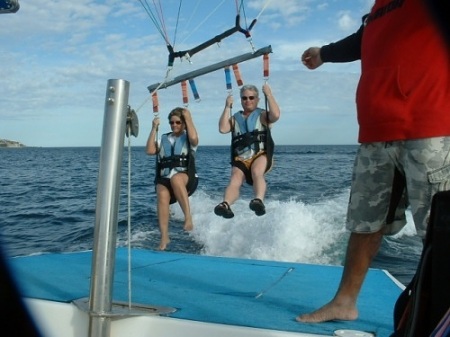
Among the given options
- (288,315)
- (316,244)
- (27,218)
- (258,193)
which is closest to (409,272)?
(316,244)

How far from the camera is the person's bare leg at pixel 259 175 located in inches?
212

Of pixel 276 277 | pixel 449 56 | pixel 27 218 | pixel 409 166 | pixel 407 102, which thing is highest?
pixel 449 56

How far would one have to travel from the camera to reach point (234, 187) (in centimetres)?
552

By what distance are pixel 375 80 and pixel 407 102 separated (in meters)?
0.20

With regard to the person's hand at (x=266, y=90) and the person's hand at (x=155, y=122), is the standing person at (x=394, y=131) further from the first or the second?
the person's hand at (x=155, y=122)

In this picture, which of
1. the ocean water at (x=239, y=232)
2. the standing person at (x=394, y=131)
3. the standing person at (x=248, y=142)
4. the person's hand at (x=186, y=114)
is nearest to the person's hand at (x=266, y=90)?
the standing person at (x=248, y=142)

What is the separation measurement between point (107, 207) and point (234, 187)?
3.34m

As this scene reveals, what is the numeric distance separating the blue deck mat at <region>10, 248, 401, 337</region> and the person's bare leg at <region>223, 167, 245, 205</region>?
886mm

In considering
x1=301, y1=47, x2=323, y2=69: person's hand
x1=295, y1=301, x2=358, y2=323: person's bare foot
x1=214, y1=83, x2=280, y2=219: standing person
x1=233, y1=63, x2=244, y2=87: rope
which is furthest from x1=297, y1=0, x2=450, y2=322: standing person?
x1=214, y1=83, x2=280, y2=219: standing person

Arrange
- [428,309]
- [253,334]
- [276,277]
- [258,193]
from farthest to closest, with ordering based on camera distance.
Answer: [258,193] < [276,277] < [253,334] < [428,309]

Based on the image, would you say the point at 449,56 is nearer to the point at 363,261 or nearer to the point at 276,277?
the point at 363,261

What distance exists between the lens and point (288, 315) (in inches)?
111

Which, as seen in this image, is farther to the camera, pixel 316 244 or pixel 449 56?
pixel 316 244

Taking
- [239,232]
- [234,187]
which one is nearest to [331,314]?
[234,187]
